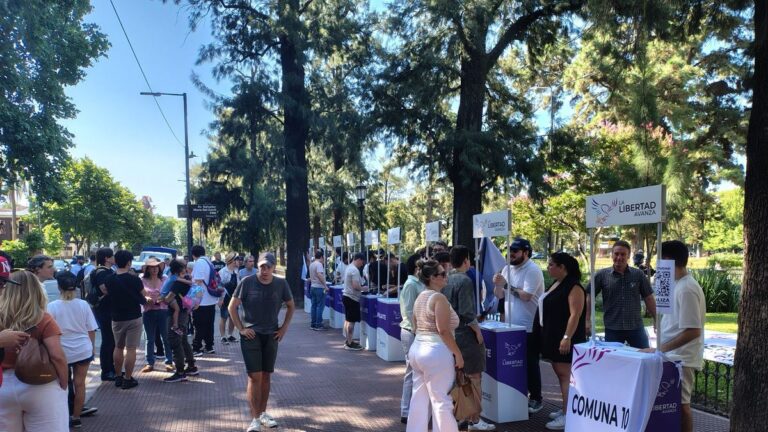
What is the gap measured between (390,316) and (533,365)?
142 inches

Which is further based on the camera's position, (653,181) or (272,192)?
(272,192)

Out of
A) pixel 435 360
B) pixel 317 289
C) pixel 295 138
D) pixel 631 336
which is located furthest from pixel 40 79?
pixel 631 336

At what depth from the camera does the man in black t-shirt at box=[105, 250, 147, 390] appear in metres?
8.16

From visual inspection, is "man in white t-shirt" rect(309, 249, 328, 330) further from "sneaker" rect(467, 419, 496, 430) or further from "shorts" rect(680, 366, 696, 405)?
"shorts" rect(680, 366, 696, 405)

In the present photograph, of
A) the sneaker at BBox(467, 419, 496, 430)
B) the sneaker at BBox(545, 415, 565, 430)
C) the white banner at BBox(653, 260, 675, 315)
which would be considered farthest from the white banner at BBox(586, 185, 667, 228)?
the sneaker at BBox(467, 419, 496, 430)

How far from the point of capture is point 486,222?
754 cm

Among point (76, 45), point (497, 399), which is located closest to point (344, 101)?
point (76, 45)

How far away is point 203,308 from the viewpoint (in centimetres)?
1076

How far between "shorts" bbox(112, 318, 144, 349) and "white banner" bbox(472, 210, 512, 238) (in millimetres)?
4899

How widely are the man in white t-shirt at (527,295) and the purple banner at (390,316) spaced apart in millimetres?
3087

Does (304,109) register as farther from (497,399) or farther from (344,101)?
(497,399)

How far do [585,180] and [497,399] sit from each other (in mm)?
16536

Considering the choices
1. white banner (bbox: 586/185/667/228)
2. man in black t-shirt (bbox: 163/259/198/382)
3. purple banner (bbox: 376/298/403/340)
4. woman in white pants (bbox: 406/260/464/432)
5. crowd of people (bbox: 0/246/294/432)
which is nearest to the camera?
crowd of people (bbox: 0/246/294/432)

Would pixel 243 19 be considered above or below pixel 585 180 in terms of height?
above
